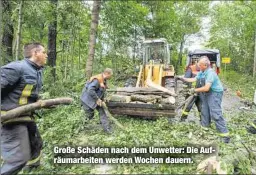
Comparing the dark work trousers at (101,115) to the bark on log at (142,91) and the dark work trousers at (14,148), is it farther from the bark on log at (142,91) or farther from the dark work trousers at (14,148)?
the dark work trousers at (14,148)

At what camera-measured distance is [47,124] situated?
841 cm

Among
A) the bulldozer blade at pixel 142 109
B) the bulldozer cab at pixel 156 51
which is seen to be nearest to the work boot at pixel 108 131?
the bulldozer blade at pixel 142 109

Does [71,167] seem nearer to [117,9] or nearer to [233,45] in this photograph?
[117,9]

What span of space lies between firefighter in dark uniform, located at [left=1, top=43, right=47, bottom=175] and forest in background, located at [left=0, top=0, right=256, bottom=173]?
1.66 ft

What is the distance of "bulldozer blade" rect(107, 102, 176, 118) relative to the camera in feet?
27.7

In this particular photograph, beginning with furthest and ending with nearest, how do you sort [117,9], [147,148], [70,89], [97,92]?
[117,9]
[70,89]
[97,92]
[147,148]

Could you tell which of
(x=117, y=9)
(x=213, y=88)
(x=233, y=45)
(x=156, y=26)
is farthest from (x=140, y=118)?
(x=233, y=45)

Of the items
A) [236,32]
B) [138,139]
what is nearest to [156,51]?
[138,139]

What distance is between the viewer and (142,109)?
8758mm

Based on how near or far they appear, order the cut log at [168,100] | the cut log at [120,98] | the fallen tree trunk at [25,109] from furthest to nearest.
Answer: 1. the cut log at [120,98]
2. the cut log at [168,100]
3. the fallen tree trunk at [25,109]

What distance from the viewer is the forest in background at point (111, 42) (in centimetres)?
705

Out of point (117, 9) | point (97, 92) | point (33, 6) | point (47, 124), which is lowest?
point (47, 124)

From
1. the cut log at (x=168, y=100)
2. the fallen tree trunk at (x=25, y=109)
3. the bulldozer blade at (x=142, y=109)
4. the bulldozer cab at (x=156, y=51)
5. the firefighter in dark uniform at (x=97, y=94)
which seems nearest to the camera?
the fallen tree trunk at (x=25, y=109)

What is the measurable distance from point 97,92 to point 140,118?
1.76 meters
